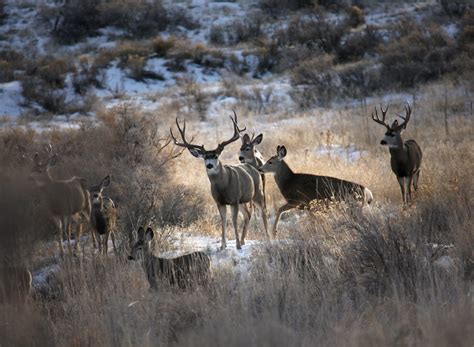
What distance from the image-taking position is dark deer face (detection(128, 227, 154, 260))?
7.82 meters

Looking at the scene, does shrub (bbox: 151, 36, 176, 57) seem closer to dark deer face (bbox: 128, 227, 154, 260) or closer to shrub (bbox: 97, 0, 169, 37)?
shrub (bbox: 97, 0, 169, 37)

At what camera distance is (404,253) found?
266 inches

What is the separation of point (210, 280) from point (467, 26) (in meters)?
25.5

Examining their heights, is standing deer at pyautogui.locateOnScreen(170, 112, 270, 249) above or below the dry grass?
above

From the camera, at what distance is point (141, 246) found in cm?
789

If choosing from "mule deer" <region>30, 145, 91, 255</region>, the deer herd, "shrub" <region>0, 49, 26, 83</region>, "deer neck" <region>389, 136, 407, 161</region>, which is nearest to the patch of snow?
"shrub" <region>0, 49, 26, 83</region>

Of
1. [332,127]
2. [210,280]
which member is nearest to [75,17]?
[332,127]

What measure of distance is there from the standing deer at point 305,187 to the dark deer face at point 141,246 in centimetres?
271

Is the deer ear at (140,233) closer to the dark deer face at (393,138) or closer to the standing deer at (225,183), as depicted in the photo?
the standing deer at (225,183)

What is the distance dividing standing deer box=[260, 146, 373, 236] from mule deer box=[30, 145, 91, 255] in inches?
118

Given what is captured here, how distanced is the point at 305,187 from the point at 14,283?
16.6 feet

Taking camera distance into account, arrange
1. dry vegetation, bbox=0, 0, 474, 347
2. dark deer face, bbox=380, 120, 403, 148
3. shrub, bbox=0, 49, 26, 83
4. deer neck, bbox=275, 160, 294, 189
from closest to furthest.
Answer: dry vegetation, bbox=0, 0, 474, 347
deer neck, bbox=275, 160, 294, 189
dark deer face, bbox=380, 120, 403, 148
shrub, bbox=0, 49, 26, 83

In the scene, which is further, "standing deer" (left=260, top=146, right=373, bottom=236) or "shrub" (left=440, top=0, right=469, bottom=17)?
"shrub" (left=440, top=0, right=469, bottom=17)

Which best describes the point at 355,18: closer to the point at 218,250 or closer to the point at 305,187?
the point at 305,187
